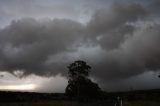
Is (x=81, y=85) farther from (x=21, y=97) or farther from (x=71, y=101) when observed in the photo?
(x=21, y=97)

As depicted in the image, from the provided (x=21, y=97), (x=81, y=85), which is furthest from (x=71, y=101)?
(x=21, y=97)

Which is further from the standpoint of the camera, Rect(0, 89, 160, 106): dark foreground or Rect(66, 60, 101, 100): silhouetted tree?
Rect(66, 60, 101, 100): silhouetted tree

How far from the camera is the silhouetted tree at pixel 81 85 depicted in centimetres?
8338

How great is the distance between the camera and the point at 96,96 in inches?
3376

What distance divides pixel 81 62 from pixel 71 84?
732cm

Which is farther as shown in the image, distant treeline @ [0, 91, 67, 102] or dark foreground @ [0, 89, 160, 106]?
distant treeline @ [0, 91, 67, 102]

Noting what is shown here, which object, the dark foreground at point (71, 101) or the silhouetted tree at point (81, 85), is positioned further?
the silhouetted tree at point (81, 85)

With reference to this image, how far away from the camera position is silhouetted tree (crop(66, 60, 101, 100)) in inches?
3282

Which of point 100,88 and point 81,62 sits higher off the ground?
point 81,62

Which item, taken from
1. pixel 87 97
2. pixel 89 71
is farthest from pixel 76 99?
pixel 89 71

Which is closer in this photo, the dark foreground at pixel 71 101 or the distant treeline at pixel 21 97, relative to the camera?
the dark foreground at pixel 71 101

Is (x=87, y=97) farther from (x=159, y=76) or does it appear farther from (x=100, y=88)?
Answer: (x=159, y=76)

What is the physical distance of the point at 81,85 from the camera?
274 feet

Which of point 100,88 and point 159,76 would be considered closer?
point 159,76
